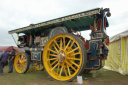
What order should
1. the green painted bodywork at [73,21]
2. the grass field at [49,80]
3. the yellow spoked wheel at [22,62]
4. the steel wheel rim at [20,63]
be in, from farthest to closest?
the steel wheel rim at [20,63]
the yellow spoked wheel at [22,62]
the green painted bodywork at [73,21]
the grass field at [49,80]

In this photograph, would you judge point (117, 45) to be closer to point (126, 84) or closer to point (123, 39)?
point (123, 39)

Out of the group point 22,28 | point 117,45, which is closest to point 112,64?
point 117,45

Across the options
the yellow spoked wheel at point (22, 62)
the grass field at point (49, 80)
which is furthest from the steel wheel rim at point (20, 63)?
the grass field at point (49, 80)

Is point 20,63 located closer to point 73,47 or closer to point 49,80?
point 49,80

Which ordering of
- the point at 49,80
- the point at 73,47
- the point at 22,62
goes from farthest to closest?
the point at 22,62 < the point at 73,47 < the point at 49,80

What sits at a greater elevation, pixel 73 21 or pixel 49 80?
pixel 73 21

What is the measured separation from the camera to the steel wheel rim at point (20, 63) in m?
6.25

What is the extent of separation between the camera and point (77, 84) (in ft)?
12.3

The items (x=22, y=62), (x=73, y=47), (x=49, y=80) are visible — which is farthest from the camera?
(x=22, y=62)

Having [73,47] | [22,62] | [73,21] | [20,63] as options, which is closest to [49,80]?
[73,47]

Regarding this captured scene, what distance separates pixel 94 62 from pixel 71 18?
2124 mm

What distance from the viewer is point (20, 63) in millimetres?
6359

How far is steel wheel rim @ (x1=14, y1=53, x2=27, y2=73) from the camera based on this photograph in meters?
6.25

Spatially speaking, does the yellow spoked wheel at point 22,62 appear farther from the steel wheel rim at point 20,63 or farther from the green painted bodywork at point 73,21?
the green painted bodywork at point 73,21
